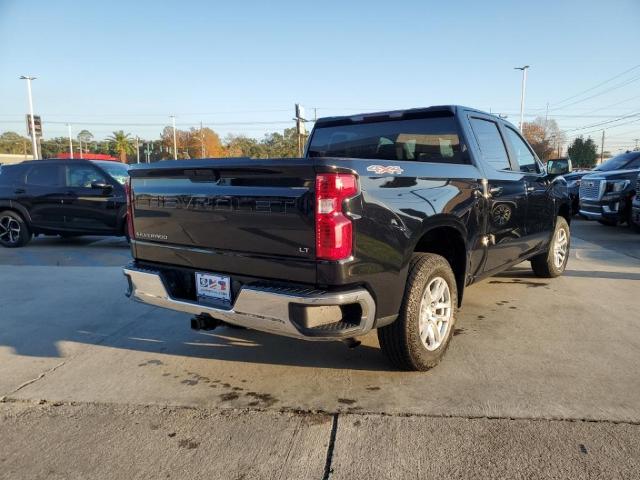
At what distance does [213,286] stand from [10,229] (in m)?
8.16

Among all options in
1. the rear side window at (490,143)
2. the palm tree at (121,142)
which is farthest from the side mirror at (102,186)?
the palm tree at (121,142)

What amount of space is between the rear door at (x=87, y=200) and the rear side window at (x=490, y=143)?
22.5ft

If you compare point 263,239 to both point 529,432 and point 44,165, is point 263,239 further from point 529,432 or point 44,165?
point 44,165

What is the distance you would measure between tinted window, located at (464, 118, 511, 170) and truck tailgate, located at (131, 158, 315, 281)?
2263 mm

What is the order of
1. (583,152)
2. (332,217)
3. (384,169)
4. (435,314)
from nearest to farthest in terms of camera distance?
(332,217)
(384,169)
(435,314)
(583,152)

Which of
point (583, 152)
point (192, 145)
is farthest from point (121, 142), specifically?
point (583, 152)

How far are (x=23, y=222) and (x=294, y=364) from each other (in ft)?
26.1

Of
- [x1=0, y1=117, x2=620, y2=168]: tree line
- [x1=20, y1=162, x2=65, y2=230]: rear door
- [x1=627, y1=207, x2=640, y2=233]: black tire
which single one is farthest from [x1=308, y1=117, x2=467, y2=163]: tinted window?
[x1=0, y1=117, x2=620, y2=168]: tree line

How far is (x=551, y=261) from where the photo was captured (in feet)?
19.7

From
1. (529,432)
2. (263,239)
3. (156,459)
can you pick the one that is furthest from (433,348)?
(156,459)

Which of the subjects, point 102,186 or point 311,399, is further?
point 102,186

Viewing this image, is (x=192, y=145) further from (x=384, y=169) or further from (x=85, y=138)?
(x=384, y=169)

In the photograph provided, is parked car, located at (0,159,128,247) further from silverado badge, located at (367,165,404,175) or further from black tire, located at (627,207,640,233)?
black tire, located at (627,207,640,233)

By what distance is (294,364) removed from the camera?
3598 mm
